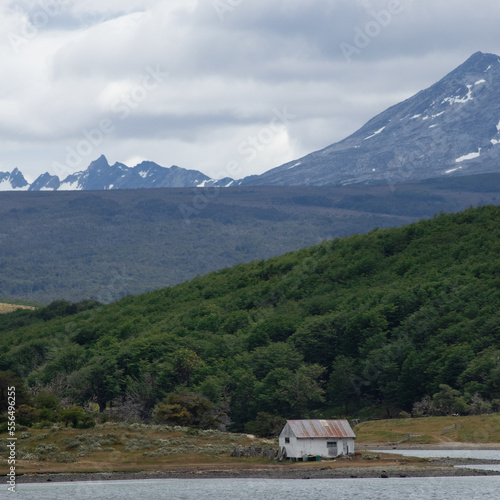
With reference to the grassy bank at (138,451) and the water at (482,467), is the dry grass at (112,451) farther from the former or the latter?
the water at (482,467)

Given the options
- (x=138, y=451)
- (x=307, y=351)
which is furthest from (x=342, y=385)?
(x=138, y=451)

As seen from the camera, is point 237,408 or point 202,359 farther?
point 202,359

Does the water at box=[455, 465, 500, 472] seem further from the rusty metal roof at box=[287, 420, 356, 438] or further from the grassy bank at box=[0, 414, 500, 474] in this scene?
the rusty metal roof at box=[287, 420, 356, 438]

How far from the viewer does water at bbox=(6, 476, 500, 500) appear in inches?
2731

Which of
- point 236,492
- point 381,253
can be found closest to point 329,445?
point 236,492

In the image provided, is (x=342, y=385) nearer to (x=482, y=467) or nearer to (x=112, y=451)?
(x=482, y=467)

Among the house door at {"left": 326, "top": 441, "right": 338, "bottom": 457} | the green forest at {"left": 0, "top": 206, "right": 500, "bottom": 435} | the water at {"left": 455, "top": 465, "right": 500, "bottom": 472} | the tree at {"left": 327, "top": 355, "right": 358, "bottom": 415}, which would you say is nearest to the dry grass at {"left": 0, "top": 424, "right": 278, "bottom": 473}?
the house door at {"left": 326, "top": 441, "right": 338, "bottom": 457}

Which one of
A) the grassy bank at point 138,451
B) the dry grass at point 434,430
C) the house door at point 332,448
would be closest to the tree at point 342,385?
the dry grass at point 434,430

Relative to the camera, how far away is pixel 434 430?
107m

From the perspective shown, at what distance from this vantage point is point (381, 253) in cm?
18688

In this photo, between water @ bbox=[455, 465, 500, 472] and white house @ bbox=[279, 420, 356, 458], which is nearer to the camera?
water @ bbox=[455, 465, 500, 472]

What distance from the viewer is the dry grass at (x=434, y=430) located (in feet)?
334

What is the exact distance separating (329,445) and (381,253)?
10391 centimetres

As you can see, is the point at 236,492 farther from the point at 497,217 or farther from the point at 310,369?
the point at 497,217
